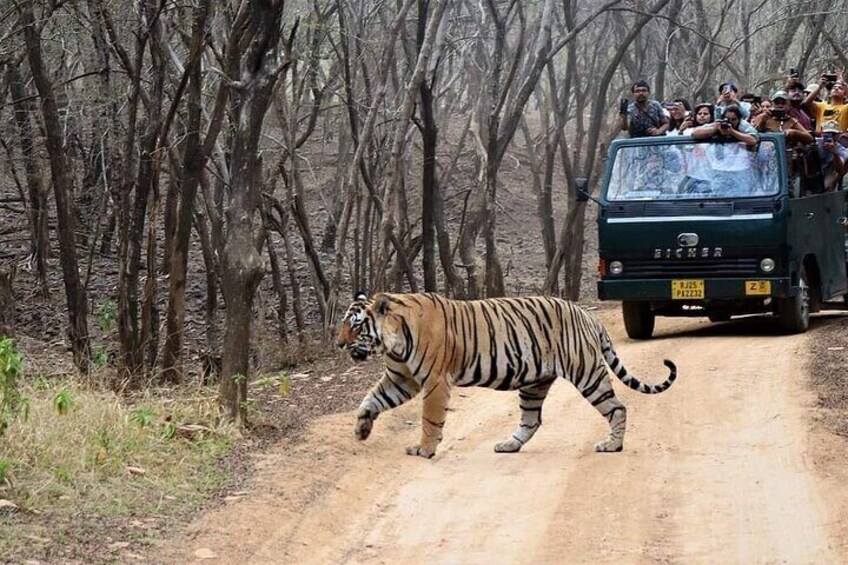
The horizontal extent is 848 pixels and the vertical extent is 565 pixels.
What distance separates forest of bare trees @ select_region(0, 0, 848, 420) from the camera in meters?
12.1

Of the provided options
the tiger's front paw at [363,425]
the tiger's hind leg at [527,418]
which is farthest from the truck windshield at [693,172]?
the tiger's front paw at [363,425]

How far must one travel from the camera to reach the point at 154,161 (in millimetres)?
12828

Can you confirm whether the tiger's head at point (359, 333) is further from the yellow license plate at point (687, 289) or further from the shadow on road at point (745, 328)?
the shadow on road at point (745, 328)

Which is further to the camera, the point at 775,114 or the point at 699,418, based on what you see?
the point at 775,114

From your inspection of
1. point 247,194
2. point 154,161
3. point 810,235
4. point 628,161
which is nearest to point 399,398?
point 247,194

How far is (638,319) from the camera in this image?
15.2 metres

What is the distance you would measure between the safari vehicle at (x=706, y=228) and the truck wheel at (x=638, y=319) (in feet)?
0.04

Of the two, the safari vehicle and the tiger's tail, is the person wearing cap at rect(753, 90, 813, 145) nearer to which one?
the safari vehicle

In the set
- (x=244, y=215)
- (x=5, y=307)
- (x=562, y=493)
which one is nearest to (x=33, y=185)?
(x=5, y=307)

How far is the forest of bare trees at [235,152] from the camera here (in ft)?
39.8

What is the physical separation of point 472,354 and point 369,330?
2.40 ft

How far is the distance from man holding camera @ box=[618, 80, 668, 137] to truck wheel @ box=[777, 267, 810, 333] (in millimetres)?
2324

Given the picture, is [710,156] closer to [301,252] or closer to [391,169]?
[391,169]

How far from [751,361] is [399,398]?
473 cm
